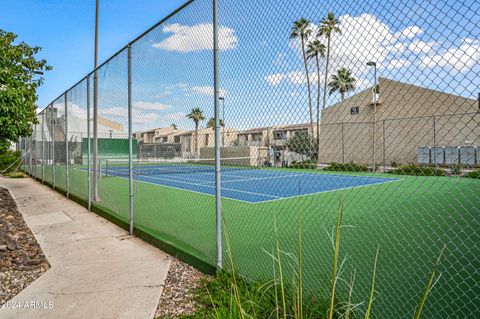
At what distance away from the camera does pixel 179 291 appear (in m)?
3.65

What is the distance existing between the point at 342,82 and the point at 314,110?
40 cm

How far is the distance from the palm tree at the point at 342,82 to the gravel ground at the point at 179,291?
2216 millimetres

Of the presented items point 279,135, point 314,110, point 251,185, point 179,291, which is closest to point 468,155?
point 279,135

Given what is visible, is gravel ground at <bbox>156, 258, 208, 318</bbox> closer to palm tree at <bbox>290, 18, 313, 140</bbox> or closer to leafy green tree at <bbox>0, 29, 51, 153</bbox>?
palm tree at <bbox>290, 18, 313, 140</bbox>

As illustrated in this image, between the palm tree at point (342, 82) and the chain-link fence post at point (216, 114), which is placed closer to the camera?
the palm tree at point (342, 82)

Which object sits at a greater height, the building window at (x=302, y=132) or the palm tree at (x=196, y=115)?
the palm tree at (x=196, y=115)

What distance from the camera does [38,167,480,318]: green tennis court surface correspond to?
11.5 ft

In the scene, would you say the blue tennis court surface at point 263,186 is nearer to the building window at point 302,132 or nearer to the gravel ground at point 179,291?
the gravel ground at point 179,291

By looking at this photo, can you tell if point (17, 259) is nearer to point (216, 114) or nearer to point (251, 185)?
point (216, 114)

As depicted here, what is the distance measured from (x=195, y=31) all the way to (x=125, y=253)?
309cm

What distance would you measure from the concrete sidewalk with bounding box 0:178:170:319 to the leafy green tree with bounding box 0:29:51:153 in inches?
110

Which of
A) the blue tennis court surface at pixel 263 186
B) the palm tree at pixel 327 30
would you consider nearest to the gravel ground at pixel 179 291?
the palm tree at pixel 327 30

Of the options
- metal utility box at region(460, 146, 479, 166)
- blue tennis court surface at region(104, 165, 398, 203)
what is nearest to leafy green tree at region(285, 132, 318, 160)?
metal utility box at region(460, 146, 479, 166)

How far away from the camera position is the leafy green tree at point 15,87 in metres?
8.12
